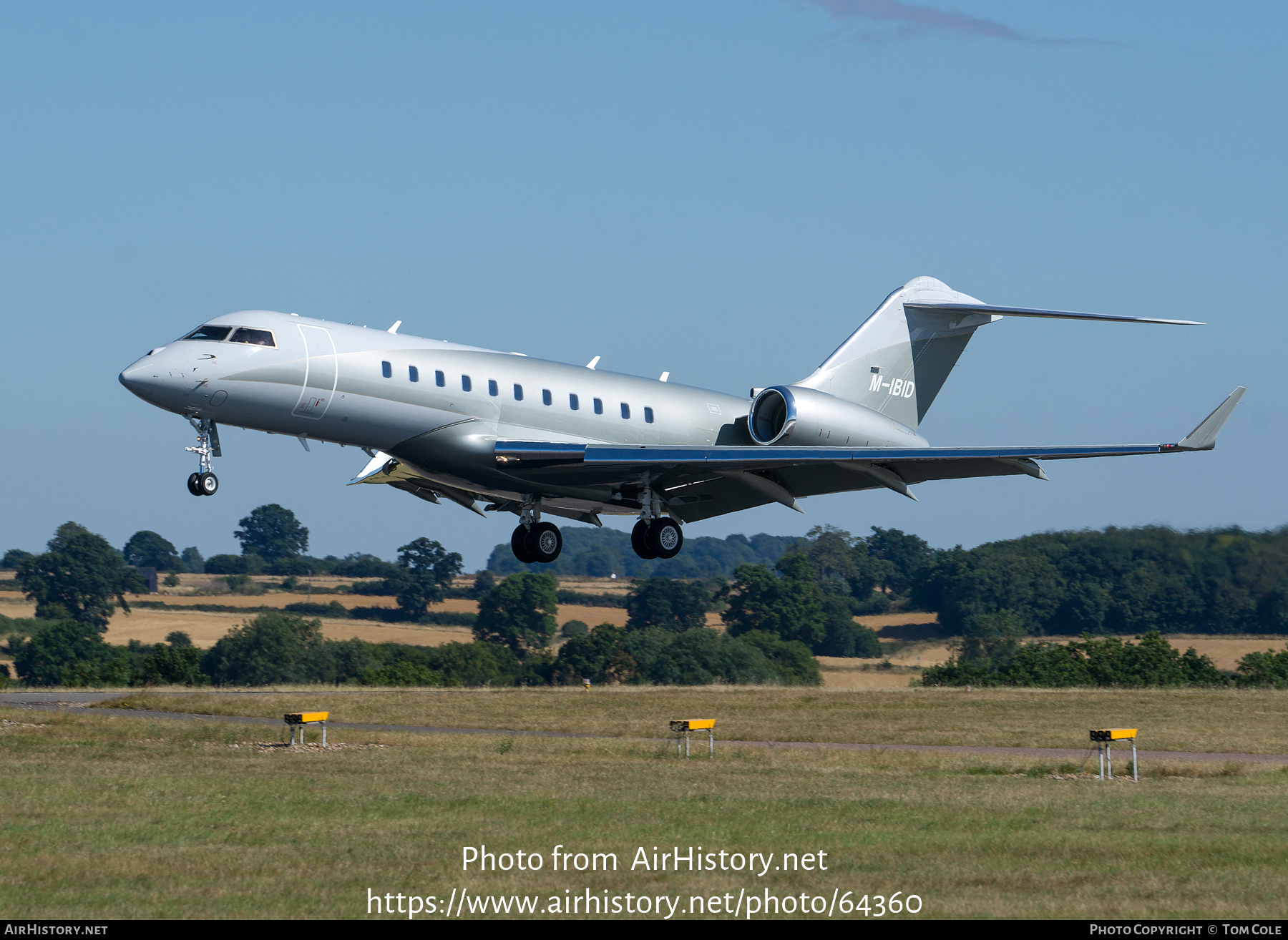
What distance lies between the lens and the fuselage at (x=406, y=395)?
22000 mm

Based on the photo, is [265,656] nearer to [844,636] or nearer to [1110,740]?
[844,636]

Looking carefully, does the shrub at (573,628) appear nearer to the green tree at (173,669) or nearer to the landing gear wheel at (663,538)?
the green tree at (173,669)

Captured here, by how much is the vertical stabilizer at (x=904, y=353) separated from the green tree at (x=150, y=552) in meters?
157

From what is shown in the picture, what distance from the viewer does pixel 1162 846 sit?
1756cm

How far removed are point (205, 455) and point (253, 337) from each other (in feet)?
6.33

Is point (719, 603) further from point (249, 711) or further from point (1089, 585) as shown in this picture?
point (249, 711)

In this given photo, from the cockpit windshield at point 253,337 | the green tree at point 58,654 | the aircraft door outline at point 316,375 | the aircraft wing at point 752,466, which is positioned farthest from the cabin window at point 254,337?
the green tree at point 58,654

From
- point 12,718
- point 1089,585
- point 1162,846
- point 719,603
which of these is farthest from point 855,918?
point 719,603

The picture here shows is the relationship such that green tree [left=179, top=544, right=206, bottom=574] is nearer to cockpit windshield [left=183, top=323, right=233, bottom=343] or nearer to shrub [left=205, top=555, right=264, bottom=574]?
shrub [left=205, top=555, right=264, bottom=574]

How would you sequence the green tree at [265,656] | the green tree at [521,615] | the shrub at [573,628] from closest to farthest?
1. the green tree at [265,656]
2. the green tree at [521,615]
3. the shrub at [573,628]

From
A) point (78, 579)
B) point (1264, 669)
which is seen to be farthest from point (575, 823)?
point (78, 579)

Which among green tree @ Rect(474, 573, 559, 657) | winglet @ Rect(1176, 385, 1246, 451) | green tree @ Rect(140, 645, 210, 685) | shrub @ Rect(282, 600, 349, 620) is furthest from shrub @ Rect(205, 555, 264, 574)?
winglet @ Rect(1176, 385, 1246, 451)
